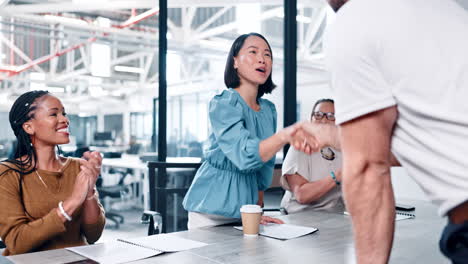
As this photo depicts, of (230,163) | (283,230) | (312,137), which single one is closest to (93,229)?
(230,163)

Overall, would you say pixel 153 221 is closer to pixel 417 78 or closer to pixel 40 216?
pixel 40 216

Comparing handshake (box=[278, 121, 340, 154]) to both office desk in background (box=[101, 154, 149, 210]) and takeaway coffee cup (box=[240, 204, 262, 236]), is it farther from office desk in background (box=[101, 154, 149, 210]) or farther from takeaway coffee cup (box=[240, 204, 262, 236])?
office desk in background (box=[101, 154, 149, 210])

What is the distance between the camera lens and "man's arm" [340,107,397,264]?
908mm

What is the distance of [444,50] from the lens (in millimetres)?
865

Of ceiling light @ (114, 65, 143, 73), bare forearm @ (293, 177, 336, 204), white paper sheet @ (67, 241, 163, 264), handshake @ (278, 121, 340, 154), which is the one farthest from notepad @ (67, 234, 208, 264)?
ceiling light @ (114, 65, 143, 73)

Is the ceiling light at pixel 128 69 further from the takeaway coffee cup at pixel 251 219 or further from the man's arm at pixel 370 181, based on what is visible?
the man's arm at pixel 370 181

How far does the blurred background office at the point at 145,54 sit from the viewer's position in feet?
15.7

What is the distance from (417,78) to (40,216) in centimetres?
161

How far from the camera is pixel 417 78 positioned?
2.84 ft

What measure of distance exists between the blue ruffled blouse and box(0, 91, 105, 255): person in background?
46 centimetres

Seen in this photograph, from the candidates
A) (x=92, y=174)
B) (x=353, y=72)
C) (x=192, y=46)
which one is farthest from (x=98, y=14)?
(x=353, y=72)

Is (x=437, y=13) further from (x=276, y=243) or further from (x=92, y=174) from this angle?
(x=92, y=174)

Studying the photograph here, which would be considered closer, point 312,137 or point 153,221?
point 312,137

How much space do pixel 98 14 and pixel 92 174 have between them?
9004 millimetres
